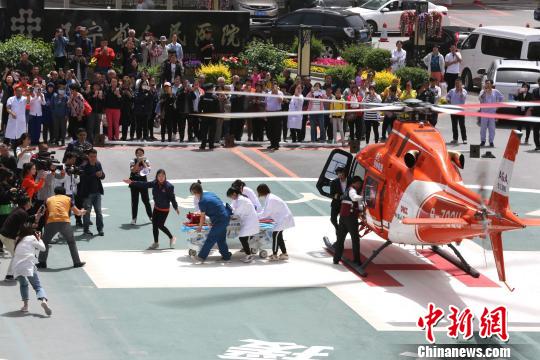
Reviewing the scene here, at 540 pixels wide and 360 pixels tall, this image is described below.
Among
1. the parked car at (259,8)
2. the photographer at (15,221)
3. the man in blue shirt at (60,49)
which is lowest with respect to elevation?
the photographer at (15,221)

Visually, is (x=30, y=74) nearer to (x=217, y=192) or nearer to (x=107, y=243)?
(x=217, y=192)

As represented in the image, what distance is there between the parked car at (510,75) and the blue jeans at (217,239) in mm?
17809

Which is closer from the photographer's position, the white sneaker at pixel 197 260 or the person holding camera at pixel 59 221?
the person holding camera at pixel 59 221

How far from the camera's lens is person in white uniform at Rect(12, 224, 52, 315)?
1858 centimetres

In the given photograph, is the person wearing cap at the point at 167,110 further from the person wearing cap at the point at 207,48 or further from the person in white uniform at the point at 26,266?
the person in white uniform at the point at 26,266

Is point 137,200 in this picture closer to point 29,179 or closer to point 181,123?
point 29,179

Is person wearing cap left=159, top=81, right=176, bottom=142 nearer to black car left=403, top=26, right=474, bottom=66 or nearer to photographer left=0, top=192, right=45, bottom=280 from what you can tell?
photographer left=0, top=192, right=45, bottom=280

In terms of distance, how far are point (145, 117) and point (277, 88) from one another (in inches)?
139

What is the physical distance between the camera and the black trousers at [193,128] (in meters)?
32.9

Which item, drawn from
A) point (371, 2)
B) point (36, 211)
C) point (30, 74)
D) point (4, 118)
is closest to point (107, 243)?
point (36, 211)

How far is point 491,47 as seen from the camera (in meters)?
42.7

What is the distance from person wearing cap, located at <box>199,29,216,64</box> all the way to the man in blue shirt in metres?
4.71

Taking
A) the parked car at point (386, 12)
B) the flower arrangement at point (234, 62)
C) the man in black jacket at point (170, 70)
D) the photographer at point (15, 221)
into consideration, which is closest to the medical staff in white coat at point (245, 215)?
the photographer at point (15, 221)

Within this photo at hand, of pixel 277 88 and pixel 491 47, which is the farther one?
pixel 491 47
